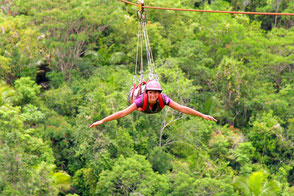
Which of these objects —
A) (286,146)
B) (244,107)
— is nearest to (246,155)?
(286,146)

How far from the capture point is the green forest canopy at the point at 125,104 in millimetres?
16578

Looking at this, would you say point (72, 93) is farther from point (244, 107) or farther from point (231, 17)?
point (231, 17)

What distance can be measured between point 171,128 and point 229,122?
333 centimetres

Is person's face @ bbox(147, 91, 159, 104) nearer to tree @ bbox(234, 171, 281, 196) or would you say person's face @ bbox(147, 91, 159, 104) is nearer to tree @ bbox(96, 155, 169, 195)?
tree @ bbox(96, 155, 169, 195)

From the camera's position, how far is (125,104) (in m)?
18.1

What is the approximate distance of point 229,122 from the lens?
21922mm

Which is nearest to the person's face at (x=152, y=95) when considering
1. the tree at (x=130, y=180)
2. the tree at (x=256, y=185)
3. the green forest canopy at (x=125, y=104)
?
the green forest canopy at (x=125, y=104)

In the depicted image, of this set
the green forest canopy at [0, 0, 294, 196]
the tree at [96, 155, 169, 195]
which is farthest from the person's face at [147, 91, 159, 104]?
the tree at [96, 155, 169, 195]

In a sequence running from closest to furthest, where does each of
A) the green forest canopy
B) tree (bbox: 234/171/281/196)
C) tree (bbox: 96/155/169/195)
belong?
tree (bbox: 96/155/169/195), tree (bbox: 234/171/281/196), the green forest canopy

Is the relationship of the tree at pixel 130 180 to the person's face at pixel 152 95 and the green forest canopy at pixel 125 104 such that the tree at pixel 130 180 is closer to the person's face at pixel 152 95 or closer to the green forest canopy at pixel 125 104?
the green forest canopy at pixel 125 104

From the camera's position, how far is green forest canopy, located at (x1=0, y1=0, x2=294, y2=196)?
1658 centimetres

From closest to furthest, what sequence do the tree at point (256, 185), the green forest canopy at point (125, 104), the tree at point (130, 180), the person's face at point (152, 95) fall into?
1. the person's face at point (152, 95)
2. the tree at point (130, 180)
3. the tree at point (256, 185)
4. the green forest canopy at point (125, 104)

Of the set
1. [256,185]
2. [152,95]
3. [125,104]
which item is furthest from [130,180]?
[152,95]

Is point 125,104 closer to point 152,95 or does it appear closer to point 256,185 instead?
point 256,185
